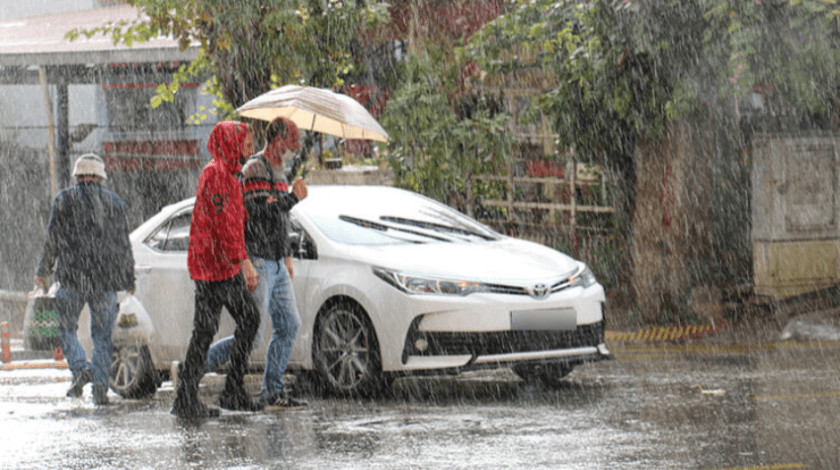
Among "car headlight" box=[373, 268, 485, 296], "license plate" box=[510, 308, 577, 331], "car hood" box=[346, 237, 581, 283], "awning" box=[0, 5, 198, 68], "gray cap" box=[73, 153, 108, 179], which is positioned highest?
"awning" box=[0, 5, 198, 68]

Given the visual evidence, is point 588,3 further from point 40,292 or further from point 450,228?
point 40,292

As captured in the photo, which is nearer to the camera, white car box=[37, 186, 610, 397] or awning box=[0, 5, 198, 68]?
white car box=[37, 186, 610, 397]

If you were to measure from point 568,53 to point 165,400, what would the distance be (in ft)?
23.1

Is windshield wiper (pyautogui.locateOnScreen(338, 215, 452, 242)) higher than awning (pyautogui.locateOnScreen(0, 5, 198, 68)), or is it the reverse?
awning (pyautogui.locateOnScreen(0, 5, 198, 68))

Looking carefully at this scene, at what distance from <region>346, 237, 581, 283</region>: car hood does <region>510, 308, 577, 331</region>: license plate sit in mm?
237

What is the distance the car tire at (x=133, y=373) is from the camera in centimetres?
1046

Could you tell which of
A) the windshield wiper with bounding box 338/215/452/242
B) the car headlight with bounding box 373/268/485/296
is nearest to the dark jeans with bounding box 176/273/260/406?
the car headlight with bounding box 373/268/485/296

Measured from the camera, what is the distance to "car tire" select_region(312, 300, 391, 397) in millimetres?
9609

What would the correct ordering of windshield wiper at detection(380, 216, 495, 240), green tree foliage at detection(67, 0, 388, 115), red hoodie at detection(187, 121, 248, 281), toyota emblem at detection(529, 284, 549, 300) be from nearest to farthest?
1. red hoodie at detection(187, 121, 248, 281)
2. toyota emblem at detection(529, 284, 549, 300)
3. windshield wiper at detection(380, 216, 495, 240)
4. green tree foliage at detection(67, 0, 388, 115)

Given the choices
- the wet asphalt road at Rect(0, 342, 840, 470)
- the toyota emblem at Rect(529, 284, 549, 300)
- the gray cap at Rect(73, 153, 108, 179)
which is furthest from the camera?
the gray cap at Rect(73, 153, 108, 179)

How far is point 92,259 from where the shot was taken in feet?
33.3

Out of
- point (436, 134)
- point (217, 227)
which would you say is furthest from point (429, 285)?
point (436, 134)

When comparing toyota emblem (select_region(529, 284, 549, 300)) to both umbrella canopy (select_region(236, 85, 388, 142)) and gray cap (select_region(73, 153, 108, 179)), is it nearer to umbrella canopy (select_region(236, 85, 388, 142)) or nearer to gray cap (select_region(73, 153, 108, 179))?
umbrella canopy (select_region(236, 85, 388, 142))

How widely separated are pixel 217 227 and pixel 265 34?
23.2 feet
